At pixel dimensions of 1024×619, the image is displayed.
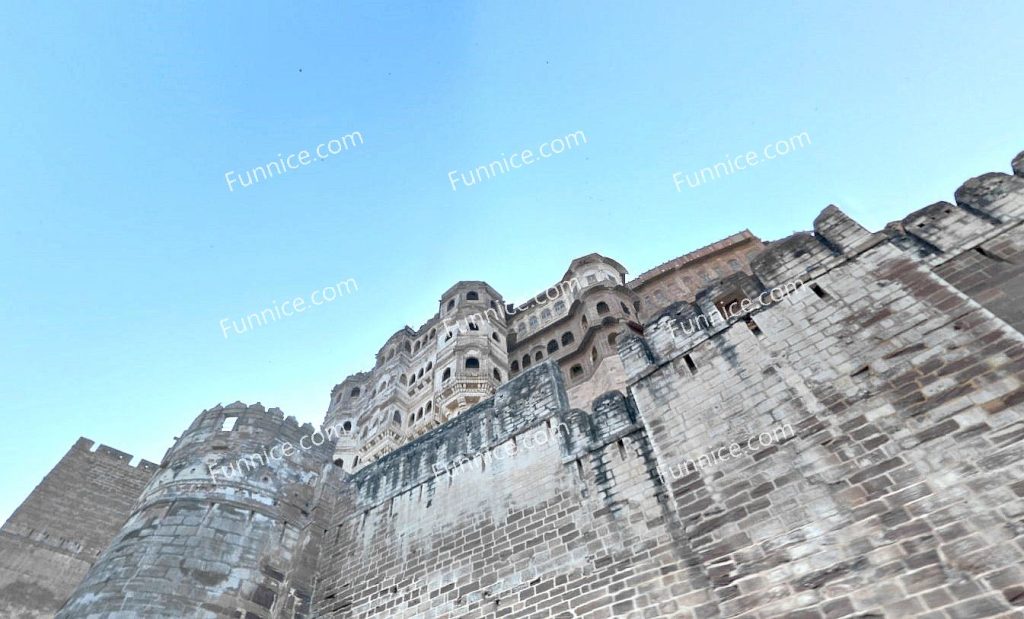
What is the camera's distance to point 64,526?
16.5 metres

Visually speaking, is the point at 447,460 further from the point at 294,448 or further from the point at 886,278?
the point at 886,278

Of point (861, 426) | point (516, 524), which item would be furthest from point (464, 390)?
point (861, 426)

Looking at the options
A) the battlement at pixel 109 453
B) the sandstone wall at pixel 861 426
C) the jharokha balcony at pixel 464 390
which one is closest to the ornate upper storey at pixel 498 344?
the jharokha balcony at pixel 464 390

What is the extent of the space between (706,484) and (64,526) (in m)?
18.7

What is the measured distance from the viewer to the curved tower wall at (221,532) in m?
9.55

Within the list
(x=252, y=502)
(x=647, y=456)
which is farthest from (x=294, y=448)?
(x=647, y=456)

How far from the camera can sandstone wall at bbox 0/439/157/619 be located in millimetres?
14641

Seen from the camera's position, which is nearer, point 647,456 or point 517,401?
point 647,456

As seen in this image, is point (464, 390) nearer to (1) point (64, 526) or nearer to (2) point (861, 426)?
(1) point (64, 526)

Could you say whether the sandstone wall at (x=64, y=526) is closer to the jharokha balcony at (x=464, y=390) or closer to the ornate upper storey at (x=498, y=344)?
the ornate upper storey at (x=498, y=344)

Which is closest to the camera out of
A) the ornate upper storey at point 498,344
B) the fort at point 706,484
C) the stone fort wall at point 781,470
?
the stone fort wall at point 781,470

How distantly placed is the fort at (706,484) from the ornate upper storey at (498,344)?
45.2ft

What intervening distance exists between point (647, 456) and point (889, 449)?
3191 mm

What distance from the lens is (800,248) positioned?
350 inches
